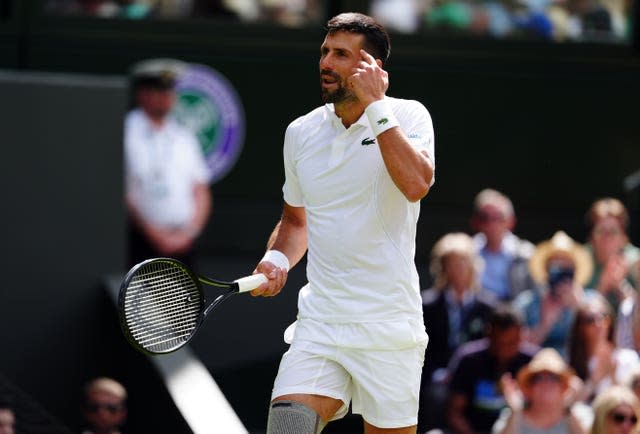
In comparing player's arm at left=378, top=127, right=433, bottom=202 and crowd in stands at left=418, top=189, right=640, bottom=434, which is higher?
player's arm at left=378, top=127, right=433, bottom=202

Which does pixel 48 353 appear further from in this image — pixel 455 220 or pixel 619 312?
pixel 455 220

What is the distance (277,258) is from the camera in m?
4.66

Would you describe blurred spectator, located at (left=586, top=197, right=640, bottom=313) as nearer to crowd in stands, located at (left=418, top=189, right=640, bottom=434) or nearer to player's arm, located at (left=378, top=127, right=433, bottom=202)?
crowd in stands, located at (left=418, top=189, right=640, bottom=434)

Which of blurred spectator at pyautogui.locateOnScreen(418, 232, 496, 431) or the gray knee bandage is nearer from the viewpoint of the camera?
the gray knee bandage

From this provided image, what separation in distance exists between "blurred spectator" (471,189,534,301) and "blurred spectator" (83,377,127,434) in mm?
2484

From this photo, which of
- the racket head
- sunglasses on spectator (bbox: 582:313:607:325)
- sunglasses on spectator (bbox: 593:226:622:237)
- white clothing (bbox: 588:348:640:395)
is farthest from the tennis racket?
sunglasses on spectator (bbox: 593:226:622:237)

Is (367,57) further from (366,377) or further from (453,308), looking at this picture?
(453,308)

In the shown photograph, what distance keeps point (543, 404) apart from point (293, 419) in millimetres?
2859

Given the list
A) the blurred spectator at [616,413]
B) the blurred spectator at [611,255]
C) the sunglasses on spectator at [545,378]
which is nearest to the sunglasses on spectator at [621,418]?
the blurred spectator at [616,413]

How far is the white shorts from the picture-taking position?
442 centimetres

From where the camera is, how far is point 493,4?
1094 cm

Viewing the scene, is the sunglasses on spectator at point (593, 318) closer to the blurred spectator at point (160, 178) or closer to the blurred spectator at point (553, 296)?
the blurred spectator at point (553, 296)

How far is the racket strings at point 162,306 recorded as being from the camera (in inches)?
171

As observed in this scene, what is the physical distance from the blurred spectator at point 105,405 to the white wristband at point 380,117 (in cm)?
323
